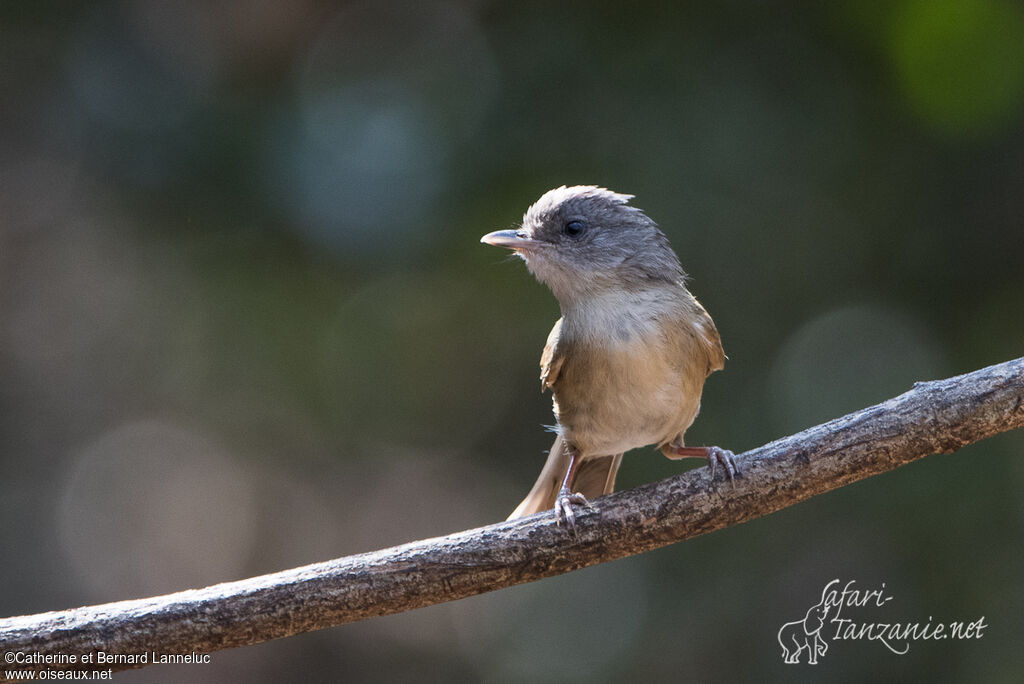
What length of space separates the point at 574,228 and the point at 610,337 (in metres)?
0.53

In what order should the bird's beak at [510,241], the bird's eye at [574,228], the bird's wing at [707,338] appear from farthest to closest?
the bird's eye at [574,228] < the bird's beak at [510,241] < the bird's wing at [707,338]

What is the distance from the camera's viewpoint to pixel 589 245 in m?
3.37

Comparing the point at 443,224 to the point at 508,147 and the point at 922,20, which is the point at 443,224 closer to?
the point at 508,147

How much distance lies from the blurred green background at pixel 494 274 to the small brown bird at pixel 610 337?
3.87ft

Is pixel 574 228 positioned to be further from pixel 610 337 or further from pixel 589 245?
pixel 610 337

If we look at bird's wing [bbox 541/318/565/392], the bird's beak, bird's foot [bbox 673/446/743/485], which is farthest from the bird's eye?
bird's foot [bbox 673/446/743/485]

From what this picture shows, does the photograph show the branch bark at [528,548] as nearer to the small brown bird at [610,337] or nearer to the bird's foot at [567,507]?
the bird's foot at [567,507]

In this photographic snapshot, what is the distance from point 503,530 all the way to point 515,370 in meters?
2.35

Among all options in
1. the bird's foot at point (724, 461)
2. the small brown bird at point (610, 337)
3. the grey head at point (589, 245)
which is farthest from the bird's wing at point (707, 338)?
the bird's foot at point (724, 461)

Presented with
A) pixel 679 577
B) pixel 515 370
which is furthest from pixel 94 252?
pixel 679 577

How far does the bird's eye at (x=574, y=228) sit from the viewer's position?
3434 millimetres

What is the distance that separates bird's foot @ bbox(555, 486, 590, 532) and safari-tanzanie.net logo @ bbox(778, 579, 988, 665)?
2.03 m

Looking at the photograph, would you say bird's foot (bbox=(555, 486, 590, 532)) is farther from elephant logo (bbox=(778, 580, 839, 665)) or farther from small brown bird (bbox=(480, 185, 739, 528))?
elephant logo (bbox=(778, 580, 839, 665))

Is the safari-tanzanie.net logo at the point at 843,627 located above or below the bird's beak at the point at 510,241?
below
